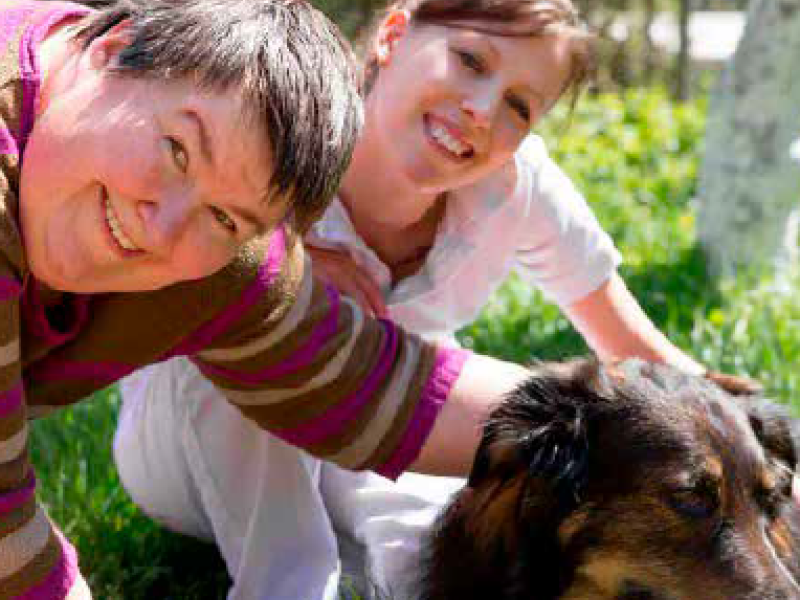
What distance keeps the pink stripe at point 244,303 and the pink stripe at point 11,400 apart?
0.54 m

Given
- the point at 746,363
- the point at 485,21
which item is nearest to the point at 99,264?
the point at 485,21

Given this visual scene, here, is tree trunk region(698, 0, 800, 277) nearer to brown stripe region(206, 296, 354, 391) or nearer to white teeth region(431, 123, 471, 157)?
white teeth region(431, 123, 471, 157)

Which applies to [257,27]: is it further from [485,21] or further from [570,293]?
[570,293]

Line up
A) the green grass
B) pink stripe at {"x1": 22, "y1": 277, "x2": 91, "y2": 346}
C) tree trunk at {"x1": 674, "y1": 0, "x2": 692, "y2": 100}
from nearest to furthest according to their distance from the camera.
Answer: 1. pink stripe at {"x1": 22, "y1": 277, "x2": 91, "y2": 346}
2. the green grass
3. tree trunk at {"x1": 674, "y1": 0, "x2": 692, "y2": 100}

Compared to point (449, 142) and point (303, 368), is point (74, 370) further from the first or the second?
point (449, 142)

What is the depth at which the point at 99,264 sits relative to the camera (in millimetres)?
2582

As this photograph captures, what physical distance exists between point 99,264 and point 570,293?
1867 millimetres

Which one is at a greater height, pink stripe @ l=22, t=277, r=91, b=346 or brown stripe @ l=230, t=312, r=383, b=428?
pink stripe @ l=22, t=277, r=91, b=346

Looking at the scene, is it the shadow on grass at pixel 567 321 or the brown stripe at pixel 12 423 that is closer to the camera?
the brown stripe at pixel 12 423

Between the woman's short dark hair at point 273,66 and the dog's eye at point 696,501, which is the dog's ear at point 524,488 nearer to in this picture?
the dog's eye at point 696,501

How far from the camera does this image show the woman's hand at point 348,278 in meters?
3.61

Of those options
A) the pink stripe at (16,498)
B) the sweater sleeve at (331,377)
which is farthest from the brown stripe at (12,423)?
the sweater sleeve at (331,377)

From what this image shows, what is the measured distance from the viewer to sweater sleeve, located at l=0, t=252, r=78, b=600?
253cm

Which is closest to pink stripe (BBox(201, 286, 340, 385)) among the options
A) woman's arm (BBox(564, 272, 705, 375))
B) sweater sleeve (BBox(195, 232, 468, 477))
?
sweater sleeve (BBox(195, 232, 468, 477))
